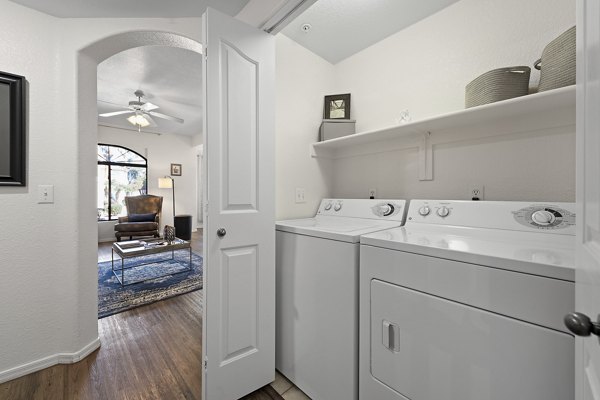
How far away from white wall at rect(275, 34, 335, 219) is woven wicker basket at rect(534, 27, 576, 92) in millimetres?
1350

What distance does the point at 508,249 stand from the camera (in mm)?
832

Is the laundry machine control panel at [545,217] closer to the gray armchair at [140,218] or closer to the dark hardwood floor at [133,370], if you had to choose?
the dark hardwood floor at [133,370]

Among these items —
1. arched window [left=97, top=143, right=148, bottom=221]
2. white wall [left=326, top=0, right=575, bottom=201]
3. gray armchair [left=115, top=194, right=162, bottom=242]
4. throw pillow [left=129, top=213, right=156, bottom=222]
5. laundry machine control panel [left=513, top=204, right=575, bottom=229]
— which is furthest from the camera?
arched window [left=97, top=143, right=148, bottom=221]

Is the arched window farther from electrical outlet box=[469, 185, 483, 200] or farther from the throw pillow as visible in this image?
electrical outlet box=[469, 185, 483, 200]

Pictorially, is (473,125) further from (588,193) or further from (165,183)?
(165,183)

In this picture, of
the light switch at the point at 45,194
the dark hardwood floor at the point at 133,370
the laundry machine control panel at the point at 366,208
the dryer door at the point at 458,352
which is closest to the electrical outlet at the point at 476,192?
the laundry machine control panel at the point at 366,208

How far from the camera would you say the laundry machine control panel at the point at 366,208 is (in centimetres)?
154

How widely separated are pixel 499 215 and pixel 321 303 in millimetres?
949

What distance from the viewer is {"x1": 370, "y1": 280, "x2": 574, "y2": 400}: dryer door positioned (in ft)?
2.19

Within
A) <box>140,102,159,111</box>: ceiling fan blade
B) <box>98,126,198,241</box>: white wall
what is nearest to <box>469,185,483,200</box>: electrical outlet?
<box>140,102,159,111</box>: ceiling fan blade

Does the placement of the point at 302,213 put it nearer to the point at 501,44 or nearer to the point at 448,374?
the point at 448,374

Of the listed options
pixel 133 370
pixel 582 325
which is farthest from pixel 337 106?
pixel 133 370

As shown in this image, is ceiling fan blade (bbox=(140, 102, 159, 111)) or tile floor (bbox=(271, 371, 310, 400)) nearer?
tile floor (bbox=(271, 371, 310, 400))

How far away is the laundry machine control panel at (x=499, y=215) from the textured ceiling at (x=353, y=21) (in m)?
1.25
